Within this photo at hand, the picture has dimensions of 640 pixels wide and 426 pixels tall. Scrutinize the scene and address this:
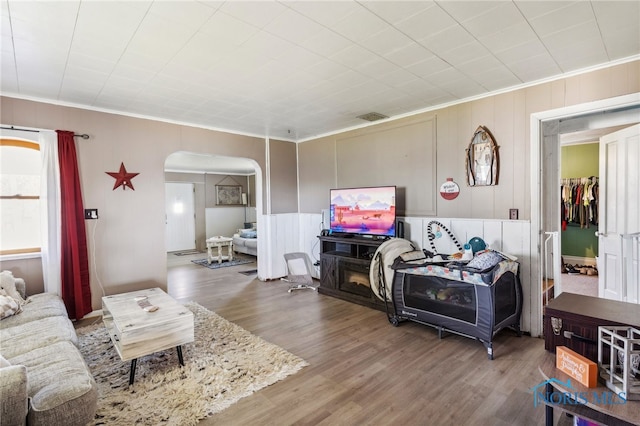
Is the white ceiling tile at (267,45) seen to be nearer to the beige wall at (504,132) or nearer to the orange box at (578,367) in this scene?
the beige wall at (504,132)

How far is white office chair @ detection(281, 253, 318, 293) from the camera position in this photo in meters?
4.97

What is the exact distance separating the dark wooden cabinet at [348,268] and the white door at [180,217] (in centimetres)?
592

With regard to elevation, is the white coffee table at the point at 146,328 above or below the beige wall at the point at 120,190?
below

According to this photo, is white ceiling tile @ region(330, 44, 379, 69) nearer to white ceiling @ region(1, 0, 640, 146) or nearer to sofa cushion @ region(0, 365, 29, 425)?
white ceiling @ region(1, 0, 640, 146)

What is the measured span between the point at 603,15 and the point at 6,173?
544cm

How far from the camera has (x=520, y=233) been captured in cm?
313

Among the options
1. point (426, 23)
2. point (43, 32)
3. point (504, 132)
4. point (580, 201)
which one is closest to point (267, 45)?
point (426, 23)

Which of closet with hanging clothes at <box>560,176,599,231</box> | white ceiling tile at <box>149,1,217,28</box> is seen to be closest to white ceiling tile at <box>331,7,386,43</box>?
white ceiling tile at <box>149,1,217,28</box>

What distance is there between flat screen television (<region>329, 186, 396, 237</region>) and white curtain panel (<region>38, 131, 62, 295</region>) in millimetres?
3333

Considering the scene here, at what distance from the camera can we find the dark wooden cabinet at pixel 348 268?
159 inches

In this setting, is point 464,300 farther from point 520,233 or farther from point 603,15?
point 603,15

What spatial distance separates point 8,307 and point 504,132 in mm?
4801

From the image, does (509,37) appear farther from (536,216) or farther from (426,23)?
(536,216)

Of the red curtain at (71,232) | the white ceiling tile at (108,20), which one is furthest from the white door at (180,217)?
the white ceiling tile at (108,20)
